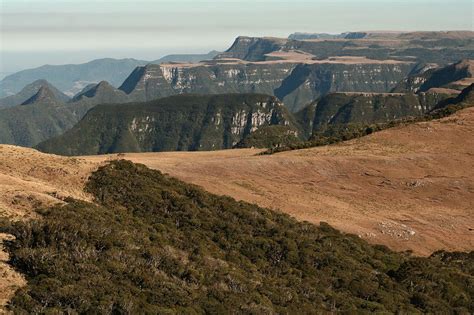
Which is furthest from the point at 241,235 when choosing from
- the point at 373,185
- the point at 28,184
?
the point at 373,185

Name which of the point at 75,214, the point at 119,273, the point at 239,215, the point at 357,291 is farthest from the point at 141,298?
the point at 239,215

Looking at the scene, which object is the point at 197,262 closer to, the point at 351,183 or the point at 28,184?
the point at 28,184

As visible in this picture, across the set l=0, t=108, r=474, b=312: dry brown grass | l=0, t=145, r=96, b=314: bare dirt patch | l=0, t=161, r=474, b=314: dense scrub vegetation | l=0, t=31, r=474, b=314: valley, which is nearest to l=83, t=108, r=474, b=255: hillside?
l=0, t=108, r=474, b=312: dry brown grass

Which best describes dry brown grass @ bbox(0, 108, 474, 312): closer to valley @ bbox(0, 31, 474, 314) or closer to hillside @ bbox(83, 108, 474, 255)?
hillside @ bbox(83, 108, 474, 255)

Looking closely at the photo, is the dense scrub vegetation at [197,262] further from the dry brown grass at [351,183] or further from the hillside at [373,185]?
the hillside at [373,185]

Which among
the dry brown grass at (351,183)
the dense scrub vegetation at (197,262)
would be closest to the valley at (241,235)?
the dense scrub vegetation at (197,262)

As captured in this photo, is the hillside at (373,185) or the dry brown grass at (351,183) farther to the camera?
the hillside at (373,185)

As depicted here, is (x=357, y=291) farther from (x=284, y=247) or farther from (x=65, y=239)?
(x=65, y=239)

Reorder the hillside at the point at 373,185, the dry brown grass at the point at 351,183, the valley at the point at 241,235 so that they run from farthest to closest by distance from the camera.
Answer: the hillside at the point at 373,185
the dry brown grass at the point at 351,183
the valley at the point at 241,235
